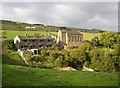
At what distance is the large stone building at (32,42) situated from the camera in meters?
69.1

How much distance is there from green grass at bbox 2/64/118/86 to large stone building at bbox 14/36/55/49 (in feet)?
161

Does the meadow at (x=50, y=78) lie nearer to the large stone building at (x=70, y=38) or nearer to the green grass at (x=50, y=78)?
the green grass at (x=50, y=78)

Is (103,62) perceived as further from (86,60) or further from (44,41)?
(44,41)

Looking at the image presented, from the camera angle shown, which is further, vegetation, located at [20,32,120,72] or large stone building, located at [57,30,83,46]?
large stone building, located at [57,30,83,46]

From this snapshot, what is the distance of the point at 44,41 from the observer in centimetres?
7369

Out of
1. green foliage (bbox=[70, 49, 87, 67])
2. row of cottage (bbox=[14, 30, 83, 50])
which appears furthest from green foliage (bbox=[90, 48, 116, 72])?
row of cottage (bbox=[14, 30, 83, 50])

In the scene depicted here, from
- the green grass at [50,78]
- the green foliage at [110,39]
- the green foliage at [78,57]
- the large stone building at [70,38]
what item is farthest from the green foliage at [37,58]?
the large stone building at [70,38]

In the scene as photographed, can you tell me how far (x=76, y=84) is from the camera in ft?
53.5

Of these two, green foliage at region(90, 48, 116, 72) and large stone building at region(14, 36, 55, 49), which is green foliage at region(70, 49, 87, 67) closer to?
green foliage at region(90, 48, 116, 72)

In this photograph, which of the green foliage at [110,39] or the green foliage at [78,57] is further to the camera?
the green foliage at [110,39]

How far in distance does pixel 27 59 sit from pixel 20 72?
91.5 feet

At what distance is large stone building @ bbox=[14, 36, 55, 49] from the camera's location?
69062 millimetres

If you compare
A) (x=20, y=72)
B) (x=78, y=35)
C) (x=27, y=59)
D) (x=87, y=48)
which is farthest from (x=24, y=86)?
(x=78, y=35)

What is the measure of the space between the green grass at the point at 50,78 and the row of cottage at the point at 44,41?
47.5m
